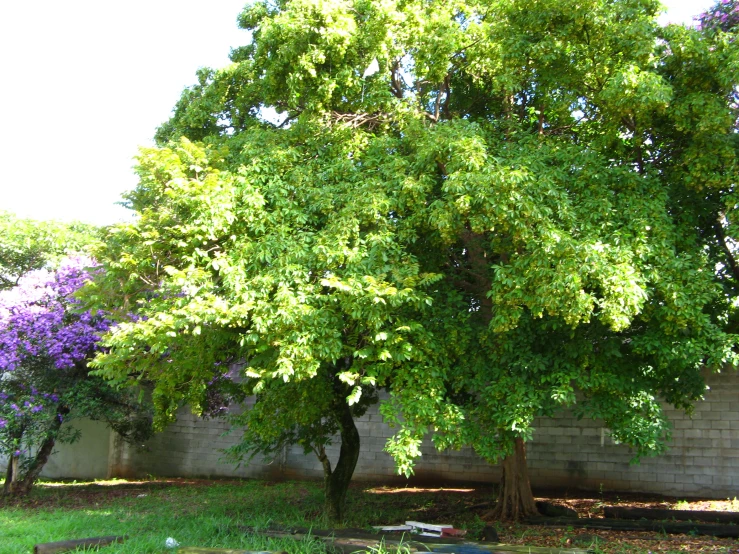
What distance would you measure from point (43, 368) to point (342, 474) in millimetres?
6122

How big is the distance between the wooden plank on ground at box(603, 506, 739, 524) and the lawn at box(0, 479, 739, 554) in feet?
2.01

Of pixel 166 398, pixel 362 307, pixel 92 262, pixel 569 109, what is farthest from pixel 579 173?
pixel 92 262

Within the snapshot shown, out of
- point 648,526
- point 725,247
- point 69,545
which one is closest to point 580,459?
point 648,526

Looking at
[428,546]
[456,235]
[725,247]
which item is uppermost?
[725,247]

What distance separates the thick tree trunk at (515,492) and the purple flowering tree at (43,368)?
7.20 meters

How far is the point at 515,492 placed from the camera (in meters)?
8.62

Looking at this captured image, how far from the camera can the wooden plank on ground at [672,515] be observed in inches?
302

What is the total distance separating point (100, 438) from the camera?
14797mm

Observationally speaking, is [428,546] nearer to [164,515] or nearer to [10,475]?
[164,515]

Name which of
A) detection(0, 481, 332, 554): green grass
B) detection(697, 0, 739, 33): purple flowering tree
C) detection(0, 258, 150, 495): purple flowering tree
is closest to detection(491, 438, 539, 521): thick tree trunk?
detection(0, 481, 332, 554): green grass

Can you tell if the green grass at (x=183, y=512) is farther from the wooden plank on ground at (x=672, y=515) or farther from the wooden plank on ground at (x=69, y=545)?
the wooden plank on ground at (x=672, y=515)

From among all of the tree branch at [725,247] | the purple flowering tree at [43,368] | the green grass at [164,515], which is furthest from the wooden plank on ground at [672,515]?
the purple flowering tree at [43,368]

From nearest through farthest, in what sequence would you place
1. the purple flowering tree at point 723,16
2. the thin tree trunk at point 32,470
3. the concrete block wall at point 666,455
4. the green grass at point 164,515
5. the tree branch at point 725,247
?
the green grass at point 164,515 → the tree branch at point 725,247 → the purple flowering tree at point 723,16 → the concrete block wall at point 666,455 → the thin tree trunk at point 32,470

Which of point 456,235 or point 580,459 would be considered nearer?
point 456,235
